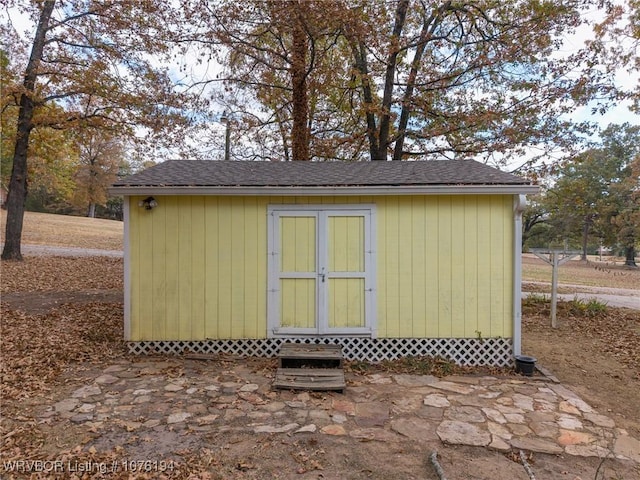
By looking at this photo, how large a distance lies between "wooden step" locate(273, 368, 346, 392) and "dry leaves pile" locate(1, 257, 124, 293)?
6587mm

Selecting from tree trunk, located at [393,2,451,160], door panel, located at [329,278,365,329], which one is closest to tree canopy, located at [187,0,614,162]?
tree trunk, located at [393,2,451,160]

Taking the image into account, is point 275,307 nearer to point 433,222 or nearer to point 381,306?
point 381,306

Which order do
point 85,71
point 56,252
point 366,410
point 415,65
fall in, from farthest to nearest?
point 56,252
point 85,71
point 415,65
point 366,410

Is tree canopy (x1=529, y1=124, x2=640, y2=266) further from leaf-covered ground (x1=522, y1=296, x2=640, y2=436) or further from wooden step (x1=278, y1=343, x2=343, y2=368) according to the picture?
wooden step (x1=278, y1=343, x2=343, y2=368)

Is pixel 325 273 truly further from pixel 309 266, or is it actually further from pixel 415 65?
pixel 415 65

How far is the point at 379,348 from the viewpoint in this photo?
477 cm

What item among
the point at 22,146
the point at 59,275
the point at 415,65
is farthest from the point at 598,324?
the point at 22,146

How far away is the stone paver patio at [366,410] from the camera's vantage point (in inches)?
118

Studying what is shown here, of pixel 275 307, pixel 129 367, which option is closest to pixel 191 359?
pixel 129 367

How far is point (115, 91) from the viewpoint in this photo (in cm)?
1066

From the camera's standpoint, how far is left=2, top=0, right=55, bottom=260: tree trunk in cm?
1038

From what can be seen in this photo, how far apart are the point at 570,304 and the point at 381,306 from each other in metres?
5.87

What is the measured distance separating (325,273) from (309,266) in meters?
0.23

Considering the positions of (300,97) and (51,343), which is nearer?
(51,343)
